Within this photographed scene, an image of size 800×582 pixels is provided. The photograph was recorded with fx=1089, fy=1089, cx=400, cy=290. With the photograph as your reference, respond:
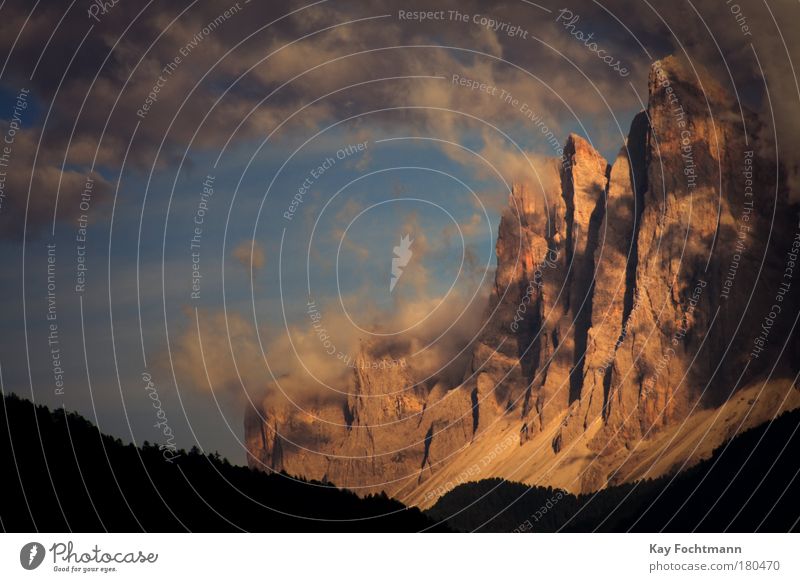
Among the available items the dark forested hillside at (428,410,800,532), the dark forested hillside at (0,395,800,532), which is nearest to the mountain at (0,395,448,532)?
the dark forested hillside at (0,395,800,532)

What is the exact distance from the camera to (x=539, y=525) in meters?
193

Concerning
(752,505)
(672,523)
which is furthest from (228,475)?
(672,523)

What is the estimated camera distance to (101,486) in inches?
2586

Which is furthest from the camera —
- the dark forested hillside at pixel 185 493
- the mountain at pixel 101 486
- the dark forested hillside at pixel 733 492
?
the dark forested hillside at pixel 733 492

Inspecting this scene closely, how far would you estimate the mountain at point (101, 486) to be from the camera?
6112 cm

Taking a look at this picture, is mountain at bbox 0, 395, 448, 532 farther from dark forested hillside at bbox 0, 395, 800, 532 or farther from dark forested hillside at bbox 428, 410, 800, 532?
dark forested hillside at bbox 428, 410, 800, 532

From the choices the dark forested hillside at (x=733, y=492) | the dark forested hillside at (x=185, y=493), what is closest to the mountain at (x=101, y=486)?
the dark forested hillside at (x=185, y=493)

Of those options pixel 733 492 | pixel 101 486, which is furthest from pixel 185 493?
pixel 733 492

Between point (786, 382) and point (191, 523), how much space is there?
13953cm

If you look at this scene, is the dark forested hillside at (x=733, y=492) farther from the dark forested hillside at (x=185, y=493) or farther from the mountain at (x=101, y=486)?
the mountain at (x=101, y=486)

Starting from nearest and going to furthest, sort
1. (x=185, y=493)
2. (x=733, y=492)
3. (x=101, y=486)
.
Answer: (x=101, y=486) → (x=185, y=493) → (x=733, y=492)

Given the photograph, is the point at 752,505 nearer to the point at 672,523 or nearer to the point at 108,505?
the point at 672,523

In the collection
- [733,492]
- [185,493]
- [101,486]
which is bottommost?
[733,492]

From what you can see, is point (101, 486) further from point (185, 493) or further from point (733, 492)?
point (733, 492)
